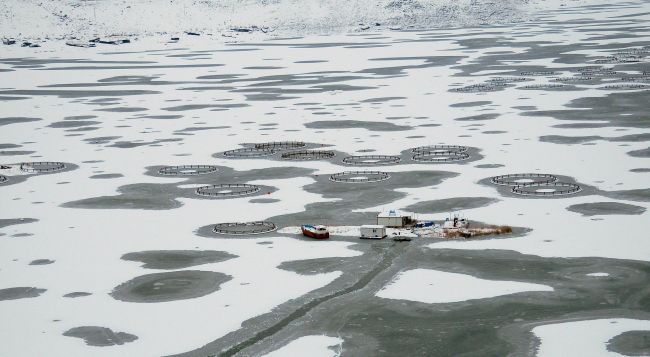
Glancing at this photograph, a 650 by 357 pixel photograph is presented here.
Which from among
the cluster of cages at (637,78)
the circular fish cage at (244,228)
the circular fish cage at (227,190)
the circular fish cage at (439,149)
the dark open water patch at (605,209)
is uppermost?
the dark open water patch at (605,209)

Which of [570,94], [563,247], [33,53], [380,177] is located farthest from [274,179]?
[33,53]

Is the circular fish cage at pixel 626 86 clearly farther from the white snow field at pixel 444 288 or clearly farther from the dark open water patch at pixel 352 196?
the white snow field at pixel 444 288

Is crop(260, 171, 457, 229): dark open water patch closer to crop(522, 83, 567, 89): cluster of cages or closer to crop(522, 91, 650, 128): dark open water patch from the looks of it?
crop(522, 91, 650, 128): dark open water patch

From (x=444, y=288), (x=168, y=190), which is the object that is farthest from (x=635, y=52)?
(x=444, y=288)

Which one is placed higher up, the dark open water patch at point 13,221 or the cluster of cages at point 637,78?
the dark open water patch at point 13,221

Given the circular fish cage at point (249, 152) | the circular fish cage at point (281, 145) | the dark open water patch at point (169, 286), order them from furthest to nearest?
the circular fish cage at point (281, 145) < the circular fish cage at point (249, 152) < the dark open water patch at point (169, 286)

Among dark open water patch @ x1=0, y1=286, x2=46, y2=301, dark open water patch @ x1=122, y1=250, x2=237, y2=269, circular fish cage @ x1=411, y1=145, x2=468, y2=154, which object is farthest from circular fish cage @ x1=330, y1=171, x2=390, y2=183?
dark open water patch @ x1=0, y1=286, x2=46, y2=301

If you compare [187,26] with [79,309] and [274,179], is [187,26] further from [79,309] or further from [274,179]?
[79,309]

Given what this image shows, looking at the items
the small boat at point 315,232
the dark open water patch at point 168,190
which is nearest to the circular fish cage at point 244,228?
the small boat at point 315,232
